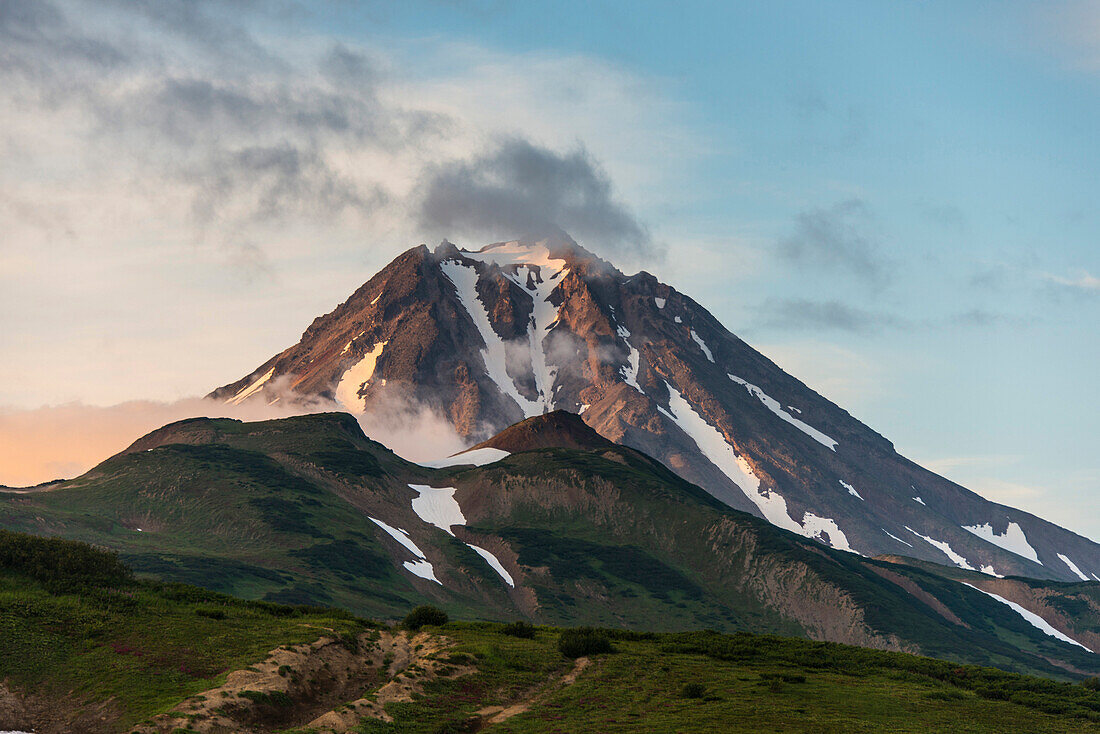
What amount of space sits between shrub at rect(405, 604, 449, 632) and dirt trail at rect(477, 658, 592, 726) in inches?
664

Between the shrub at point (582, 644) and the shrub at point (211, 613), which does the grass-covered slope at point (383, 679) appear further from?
the shrub at point (211, 613)

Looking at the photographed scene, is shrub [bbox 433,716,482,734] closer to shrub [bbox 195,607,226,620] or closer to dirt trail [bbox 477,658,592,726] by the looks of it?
dirt trail [bbox 477,658,592,726]

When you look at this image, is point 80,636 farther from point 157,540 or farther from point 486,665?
point 157,540

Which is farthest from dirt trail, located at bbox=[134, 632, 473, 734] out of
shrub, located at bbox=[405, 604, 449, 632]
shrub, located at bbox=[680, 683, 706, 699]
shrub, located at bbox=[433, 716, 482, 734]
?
shrub, located at bbox=[680, 683, 706, 699]

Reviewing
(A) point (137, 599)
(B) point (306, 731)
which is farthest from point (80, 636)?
(B) point (306, 731)

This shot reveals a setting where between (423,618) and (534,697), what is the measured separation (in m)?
24.8

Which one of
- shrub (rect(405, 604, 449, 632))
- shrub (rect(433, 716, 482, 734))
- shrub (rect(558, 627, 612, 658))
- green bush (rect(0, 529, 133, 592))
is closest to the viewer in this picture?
shrub (rect(433, 716, 482, 734))

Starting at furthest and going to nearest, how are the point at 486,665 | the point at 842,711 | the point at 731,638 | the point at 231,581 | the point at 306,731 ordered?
the point at 231,581 < the point at 731,638 < the point at 486,665 < the point at 842,711 < the point at 306,731

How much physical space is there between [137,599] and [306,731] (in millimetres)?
28662

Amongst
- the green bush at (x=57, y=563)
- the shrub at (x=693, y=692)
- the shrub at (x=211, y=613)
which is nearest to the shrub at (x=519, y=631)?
the shrub at (x=693, y=692)

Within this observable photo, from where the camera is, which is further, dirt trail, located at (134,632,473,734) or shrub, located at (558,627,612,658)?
shrub, located at (558,627,612,658)

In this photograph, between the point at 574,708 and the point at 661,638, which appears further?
the point at 661,638

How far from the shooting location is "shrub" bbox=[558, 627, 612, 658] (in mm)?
77812

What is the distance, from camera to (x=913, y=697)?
70.9 m
